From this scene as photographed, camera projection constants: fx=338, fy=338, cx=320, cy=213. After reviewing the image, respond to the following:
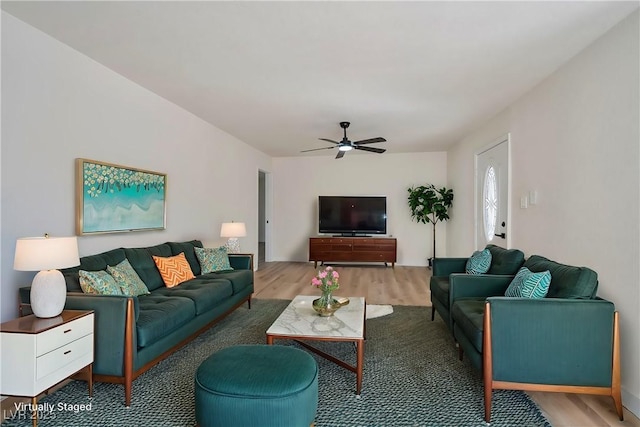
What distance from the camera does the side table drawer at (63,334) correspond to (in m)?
1.83

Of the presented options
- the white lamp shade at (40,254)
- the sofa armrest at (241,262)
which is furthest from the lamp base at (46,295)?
the sofa armrest at (241,262)

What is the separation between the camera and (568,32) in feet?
7.81

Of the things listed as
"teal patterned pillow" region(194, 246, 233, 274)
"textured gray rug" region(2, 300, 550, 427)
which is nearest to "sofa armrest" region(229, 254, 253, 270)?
"teal patterned pillow" region(194, 246, 233, 274)

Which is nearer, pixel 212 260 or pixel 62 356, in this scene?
pixel 62 356

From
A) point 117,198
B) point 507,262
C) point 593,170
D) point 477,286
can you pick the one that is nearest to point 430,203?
point 507,262

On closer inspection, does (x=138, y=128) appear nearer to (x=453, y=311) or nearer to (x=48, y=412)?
(x=48, y=412)

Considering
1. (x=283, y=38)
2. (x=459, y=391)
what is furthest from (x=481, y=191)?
(x=283, y=38)

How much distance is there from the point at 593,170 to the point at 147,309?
3.49 meters

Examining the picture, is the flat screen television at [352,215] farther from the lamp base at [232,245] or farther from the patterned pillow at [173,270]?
the patterned pillow at [173,270]

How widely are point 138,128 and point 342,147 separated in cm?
252

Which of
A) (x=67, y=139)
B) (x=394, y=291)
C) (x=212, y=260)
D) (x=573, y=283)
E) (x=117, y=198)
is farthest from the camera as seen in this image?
(x=394, y=291)

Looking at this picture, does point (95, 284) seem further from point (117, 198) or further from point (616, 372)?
point (616, 372)

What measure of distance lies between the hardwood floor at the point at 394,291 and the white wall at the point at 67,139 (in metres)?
1.83

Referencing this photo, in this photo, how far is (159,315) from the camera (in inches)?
96.8
